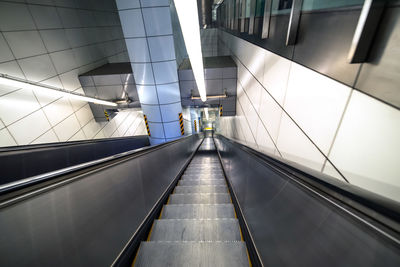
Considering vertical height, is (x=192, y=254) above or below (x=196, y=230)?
above

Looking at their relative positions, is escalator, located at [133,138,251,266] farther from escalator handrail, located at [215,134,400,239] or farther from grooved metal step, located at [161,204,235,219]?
escalator handrail, located at [215,134,400,239]

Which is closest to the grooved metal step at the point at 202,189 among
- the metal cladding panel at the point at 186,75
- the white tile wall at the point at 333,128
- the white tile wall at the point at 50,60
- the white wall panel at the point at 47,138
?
the white tile wall at the point at 333,128

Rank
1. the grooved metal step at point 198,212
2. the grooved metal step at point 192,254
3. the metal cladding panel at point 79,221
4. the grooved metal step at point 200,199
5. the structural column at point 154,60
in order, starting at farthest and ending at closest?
the structural column at point 154,60 < the grooved metal step at point 200,199 < the grooved metal step at point 198,212 < the grooved metal step at point 192,254 < the metal cladding panel at point 79,221

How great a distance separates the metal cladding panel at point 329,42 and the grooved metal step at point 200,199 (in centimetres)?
215

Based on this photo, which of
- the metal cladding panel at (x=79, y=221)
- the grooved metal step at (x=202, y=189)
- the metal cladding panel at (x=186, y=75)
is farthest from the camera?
the metal cladding panel at (x=186, y=75)

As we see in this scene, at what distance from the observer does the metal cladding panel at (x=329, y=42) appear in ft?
3.72

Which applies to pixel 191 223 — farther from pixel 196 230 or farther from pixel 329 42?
pixel 329 42

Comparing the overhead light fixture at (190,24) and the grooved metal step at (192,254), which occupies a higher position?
the overhead light fixture at (190,24)

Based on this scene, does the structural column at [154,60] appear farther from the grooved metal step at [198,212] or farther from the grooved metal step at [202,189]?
the grooved metal step at [198,212]

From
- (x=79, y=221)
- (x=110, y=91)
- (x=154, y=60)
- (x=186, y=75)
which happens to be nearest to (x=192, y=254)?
(x=79, y=221)

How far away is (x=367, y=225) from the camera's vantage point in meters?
0.57

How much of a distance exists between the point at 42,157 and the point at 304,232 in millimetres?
3622

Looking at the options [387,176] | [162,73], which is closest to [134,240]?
[387,176]

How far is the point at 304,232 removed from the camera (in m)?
0.87
